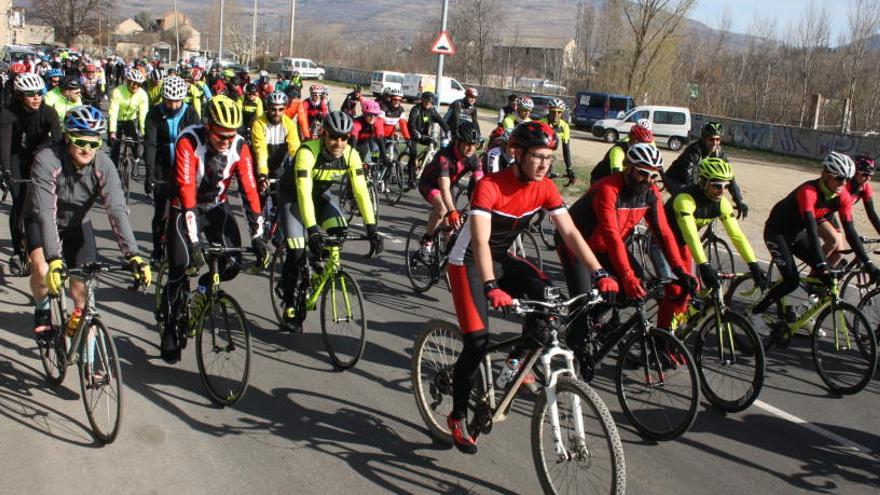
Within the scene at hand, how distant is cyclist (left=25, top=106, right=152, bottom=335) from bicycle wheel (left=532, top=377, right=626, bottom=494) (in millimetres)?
2544

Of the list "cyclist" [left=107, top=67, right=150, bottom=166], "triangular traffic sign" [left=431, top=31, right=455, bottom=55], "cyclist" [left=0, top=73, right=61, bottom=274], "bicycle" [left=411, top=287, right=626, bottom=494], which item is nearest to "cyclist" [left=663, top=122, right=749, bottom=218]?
"bicycle" [left=411, top=287, right=626, bottom=494]

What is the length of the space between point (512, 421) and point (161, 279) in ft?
9.95

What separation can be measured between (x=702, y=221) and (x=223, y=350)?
13.7 ft

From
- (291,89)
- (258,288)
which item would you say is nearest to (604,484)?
(258,288)

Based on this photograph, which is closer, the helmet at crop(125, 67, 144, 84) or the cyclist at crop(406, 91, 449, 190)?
the helmet at crop(125, 67, 144, 84)

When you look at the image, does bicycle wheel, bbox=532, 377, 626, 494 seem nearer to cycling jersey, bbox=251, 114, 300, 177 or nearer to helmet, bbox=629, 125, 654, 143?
helmet, bbox=629, 125, 654, 143

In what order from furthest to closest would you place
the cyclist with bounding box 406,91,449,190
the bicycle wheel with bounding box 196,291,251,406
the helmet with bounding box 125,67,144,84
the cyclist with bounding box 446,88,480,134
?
the cyclist with bounding box 446,88,480,134 → the cyclist with bounding box 406,91,449,190 → the helmet with bounding box 125,67,144,84 → the bicycle wheel with bounding box 196,291,251,406

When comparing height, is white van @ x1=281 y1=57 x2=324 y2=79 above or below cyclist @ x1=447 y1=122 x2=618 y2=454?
above

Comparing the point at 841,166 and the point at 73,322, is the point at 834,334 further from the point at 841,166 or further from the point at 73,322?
the point at 73,322

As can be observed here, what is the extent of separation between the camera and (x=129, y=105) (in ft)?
41.8

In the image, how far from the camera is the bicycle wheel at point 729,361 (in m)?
5.64

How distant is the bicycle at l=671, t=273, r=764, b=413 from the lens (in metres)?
5.68

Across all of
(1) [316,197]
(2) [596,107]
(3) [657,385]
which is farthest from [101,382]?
(2) [596,107]

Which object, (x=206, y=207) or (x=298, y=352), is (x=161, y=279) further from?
(x=298, y=352)
